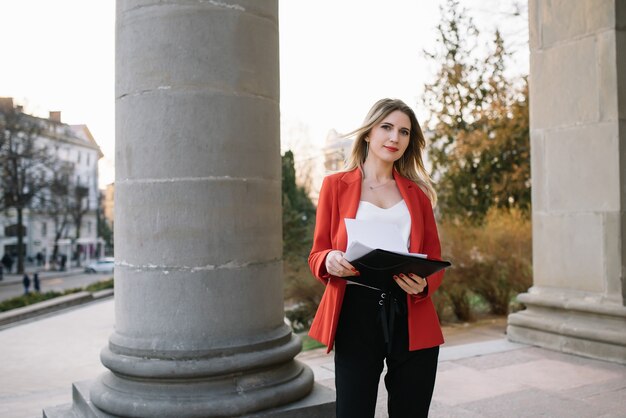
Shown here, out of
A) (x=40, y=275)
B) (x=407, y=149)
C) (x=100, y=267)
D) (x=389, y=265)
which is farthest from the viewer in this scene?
(x=100, y=267)

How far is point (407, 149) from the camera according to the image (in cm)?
294

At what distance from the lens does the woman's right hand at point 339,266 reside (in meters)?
2.44

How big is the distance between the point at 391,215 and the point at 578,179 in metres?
4.37

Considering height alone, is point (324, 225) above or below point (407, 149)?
below

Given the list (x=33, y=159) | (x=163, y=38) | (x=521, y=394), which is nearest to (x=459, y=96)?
(x=521, y=394)

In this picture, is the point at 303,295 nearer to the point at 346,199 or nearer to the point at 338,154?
the point at 338,154

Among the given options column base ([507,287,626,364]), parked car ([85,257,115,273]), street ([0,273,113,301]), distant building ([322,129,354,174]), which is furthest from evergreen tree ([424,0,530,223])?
parked car ([85,257,115,273])

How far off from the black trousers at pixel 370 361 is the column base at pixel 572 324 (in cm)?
398

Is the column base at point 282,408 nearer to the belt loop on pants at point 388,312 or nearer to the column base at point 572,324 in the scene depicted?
the belt loop on pants at point 388,312

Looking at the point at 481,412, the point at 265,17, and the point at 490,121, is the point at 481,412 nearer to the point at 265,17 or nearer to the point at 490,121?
the point at 265,17

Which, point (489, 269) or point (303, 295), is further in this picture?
point (303, 295)

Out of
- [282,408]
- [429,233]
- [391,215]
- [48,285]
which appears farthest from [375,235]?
[48,285]

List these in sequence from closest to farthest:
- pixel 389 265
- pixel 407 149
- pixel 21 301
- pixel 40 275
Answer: pixel 389 265
pixel 407 149
pixel 21 301
pixel 40 275

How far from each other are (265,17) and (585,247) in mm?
4441
